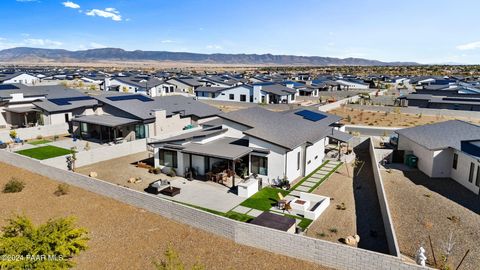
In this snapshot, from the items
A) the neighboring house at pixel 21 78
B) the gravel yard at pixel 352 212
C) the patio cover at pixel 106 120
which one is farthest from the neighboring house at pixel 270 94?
the neighboring house at pixel 21 78

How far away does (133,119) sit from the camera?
124 ft

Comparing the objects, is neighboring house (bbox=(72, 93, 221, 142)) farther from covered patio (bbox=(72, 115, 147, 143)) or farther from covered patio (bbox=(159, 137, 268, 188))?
covered patio (bbox=(159, 137, 268, 188))

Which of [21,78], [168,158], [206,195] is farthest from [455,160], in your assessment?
[21,78]

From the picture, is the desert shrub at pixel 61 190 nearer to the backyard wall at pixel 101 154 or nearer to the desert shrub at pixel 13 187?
the desert shrub at pixel 13 187

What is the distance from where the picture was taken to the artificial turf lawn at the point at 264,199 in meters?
21.4

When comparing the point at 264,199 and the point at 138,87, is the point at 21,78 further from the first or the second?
the point at 264,199

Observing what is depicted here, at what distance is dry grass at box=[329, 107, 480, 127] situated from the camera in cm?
4903

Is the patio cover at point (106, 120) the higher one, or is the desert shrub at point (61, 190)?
the patio cover at point (106, 120)

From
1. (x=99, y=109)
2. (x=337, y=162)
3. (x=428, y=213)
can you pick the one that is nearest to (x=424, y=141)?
(x=337, y=162)

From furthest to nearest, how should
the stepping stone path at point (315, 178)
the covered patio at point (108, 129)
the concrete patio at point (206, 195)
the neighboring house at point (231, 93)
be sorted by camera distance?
the neighboring house at point (231, 93), the covered patio at point (108, 129), the stepping stone path at point (315, 178), the concrete patio at point (206, 195)

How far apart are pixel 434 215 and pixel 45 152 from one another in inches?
1265

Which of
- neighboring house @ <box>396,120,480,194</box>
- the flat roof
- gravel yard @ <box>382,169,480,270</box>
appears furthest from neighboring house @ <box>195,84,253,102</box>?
the flat roof

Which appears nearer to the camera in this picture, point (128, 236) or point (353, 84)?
point (128, 236)

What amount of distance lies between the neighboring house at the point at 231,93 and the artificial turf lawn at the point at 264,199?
46161mm
